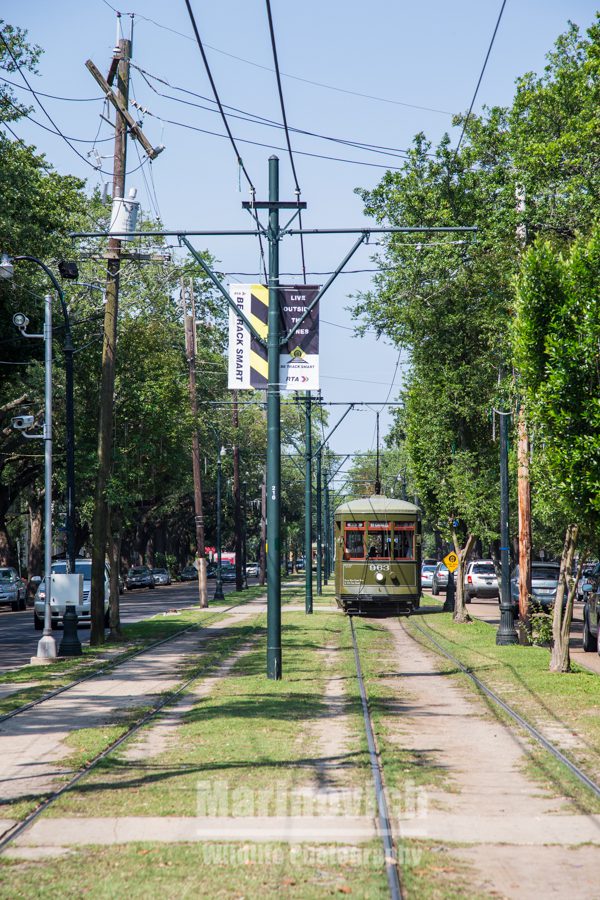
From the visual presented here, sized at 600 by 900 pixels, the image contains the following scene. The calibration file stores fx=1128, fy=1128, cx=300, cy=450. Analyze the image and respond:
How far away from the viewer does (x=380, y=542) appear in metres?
33.0

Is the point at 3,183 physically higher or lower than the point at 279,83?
higher

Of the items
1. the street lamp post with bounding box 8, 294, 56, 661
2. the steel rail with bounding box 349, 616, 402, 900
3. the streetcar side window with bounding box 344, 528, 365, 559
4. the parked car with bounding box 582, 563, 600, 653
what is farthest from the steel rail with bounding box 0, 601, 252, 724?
the parked car with bounding box 582, 563, 600, 653

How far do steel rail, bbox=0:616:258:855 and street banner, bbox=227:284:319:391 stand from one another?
502 centimetres

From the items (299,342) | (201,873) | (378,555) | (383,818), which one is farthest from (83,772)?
(378,555)

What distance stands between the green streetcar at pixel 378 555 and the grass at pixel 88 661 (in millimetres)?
5092

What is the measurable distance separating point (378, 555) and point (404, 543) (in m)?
0.84

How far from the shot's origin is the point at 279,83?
46.3 ft

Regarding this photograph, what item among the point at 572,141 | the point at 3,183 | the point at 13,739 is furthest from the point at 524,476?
the point at 13,739

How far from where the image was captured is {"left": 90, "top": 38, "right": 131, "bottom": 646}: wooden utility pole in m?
24.8

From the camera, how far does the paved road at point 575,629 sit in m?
23.0

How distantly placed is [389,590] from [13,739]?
69.1ft

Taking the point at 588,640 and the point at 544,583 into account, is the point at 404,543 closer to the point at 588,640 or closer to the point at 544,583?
the point at 544,583

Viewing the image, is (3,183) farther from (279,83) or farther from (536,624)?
(536,624)

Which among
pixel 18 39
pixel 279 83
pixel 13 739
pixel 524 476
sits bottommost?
pixel 13 739
